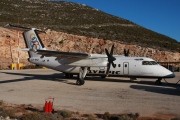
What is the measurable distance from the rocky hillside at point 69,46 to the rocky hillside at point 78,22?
6.08ft

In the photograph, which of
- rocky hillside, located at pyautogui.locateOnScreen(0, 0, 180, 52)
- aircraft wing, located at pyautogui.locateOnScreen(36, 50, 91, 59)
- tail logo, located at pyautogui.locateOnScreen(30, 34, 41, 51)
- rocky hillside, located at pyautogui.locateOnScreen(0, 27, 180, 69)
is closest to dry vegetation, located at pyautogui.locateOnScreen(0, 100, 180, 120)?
aircraft wing, located at pyautogui.locateOnScreen(36, 50, 91, 59)

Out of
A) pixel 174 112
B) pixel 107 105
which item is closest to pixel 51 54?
pixel 107 105

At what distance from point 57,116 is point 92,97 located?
523cm

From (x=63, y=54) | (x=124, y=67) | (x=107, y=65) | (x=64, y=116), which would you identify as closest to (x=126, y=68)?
(x=124, y=67)

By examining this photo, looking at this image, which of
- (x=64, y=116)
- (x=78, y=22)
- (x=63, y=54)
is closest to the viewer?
(x=64, y=116)

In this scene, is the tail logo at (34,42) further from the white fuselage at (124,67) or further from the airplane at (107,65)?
the white fuselage at (124,67)

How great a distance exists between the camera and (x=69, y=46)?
48.1 m

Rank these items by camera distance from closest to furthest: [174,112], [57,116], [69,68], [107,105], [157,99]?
[57,116] → [174,112] → [107,105] → [157,99] → [69,68]

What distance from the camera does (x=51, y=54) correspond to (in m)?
19.1

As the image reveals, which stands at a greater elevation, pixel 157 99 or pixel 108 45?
pixel 108 45

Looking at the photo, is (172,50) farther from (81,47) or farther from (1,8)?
(1,8)

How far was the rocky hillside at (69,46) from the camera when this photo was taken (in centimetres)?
4312

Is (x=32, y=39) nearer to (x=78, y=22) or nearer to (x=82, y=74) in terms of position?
(x=82, y=74)

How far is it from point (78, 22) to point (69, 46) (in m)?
16.8
